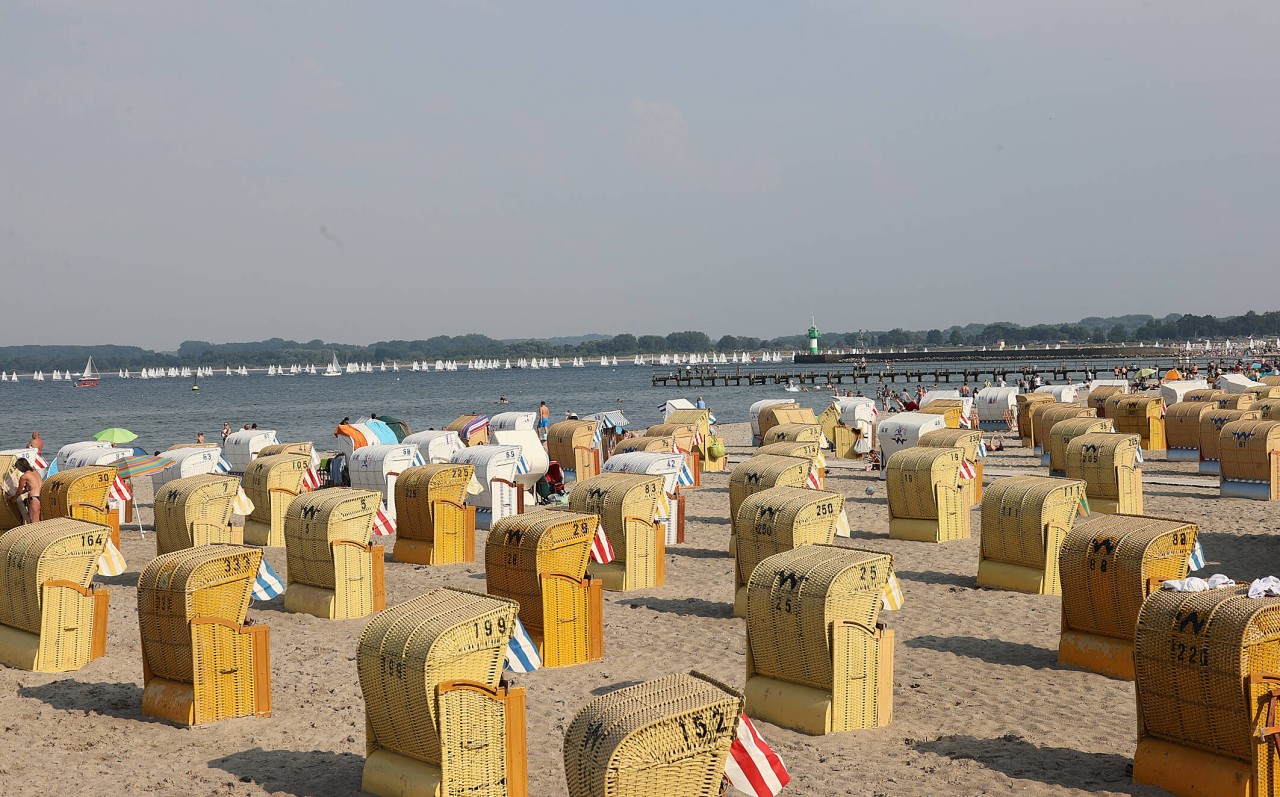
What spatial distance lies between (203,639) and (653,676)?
13.8ft

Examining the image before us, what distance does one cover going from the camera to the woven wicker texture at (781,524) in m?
13.4

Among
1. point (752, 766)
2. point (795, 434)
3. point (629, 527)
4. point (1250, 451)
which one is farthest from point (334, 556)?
point (1250, 451)

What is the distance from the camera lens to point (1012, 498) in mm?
14406

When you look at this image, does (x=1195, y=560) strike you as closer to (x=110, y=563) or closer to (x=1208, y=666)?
(x=1208, y=666)

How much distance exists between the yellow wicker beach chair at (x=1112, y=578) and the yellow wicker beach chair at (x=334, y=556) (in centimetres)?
793

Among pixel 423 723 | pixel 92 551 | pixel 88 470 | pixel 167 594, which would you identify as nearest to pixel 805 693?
pixel 423 723

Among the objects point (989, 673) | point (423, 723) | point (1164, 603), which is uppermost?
point (1164, 603)

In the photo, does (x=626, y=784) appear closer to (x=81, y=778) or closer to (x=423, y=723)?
(x=423, y=723)

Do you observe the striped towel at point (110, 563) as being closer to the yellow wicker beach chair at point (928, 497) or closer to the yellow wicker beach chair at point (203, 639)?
the yellow wicker beach chair at point (203, 639)

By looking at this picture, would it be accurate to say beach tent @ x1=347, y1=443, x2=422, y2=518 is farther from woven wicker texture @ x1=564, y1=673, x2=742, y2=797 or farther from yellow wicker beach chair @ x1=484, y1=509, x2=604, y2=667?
woven wicker texture @ x1=564, y1=673, x2=742, y2=797

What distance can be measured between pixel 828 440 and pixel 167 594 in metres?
27.6

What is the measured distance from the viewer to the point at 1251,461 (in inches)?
893

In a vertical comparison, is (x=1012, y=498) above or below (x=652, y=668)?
above

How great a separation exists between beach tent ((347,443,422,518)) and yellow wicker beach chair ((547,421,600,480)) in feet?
27.0
